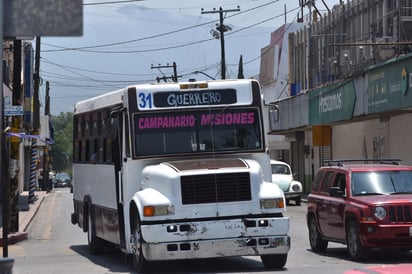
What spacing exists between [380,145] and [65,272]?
22.5 m

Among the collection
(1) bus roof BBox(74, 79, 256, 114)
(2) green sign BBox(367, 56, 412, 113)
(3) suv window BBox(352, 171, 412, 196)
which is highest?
(2) green sign BBox(367, 56, 412, 113)

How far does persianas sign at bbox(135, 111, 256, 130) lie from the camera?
1405 cm

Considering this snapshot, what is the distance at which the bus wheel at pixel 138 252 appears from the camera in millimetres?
13130

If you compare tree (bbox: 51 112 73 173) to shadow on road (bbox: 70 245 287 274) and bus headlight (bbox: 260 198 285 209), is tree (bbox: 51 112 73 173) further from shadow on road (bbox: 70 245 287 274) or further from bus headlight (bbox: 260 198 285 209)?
bus headlight (bbox: 260 198 285 209)

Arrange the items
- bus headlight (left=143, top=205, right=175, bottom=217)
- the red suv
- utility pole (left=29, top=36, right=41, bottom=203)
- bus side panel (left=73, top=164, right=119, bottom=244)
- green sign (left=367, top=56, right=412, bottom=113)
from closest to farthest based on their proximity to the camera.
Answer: bus headlight (left=143, top=205, right=175, bottom=217) → the red suv → bus side panel (left=73, top=164, right=119, bottom=244) → green sign (left=367, top=56, right=412, bottom=113) → utility pole (left=29, top=36, right=41, bottom=203)

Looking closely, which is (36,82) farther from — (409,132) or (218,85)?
(218,85)

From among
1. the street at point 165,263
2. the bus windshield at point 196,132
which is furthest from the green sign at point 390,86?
the bus windshield at point 196,132

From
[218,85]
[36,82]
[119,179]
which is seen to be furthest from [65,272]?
[36,82]

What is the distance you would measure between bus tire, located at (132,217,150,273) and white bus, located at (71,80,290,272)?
0.05 feet

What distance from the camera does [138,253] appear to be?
13.3 meters

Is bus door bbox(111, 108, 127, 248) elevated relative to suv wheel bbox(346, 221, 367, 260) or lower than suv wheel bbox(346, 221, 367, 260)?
elevated

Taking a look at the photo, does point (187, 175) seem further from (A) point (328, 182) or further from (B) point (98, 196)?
(A) point (328, 182)

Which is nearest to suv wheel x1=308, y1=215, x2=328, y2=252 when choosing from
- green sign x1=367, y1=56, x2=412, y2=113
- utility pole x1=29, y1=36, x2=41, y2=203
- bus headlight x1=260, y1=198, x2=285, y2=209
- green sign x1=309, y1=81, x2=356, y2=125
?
bus headlight x1=260, y1=198, x2=285, y2=209

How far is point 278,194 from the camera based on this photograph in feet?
43.2
